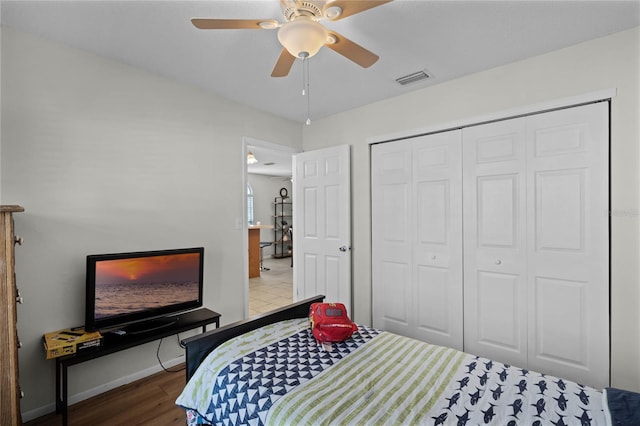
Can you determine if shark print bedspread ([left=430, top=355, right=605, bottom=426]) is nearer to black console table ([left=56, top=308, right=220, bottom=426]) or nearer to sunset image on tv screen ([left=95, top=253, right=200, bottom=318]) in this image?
black console table ([left=56, top=308, right=220, bottom=426])

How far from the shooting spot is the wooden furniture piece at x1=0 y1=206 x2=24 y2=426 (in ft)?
4.95

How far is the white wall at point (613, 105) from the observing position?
2.03 meters

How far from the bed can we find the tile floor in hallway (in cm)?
262

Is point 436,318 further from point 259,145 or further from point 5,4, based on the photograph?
point 5,4

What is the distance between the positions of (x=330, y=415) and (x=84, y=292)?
81.9 inches

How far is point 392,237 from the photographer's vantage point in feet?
10.4

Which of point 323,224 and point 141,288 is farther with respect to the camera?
point 323,224

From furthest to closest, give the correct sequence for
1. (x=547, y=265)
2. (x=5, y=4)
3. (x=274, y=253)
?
(x=274, y=253) → (x=547, y=265) → (x=5, y=4)

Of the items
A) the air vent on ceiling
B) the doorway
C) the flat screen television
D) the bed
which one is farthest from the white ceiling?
the doorway

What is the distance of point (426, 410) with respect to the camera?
1190 millimetres

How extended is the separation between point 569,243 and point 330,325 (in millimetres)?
1859

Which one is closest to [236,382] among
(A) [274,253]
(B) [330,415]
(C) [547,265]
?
(B) [330,415]

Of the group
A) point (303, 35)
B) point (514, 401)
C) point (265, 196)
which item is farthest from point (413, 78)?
point (265, 196)

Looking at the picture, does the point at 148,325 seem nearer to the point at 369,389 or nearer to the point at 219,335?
the point at 219,335
